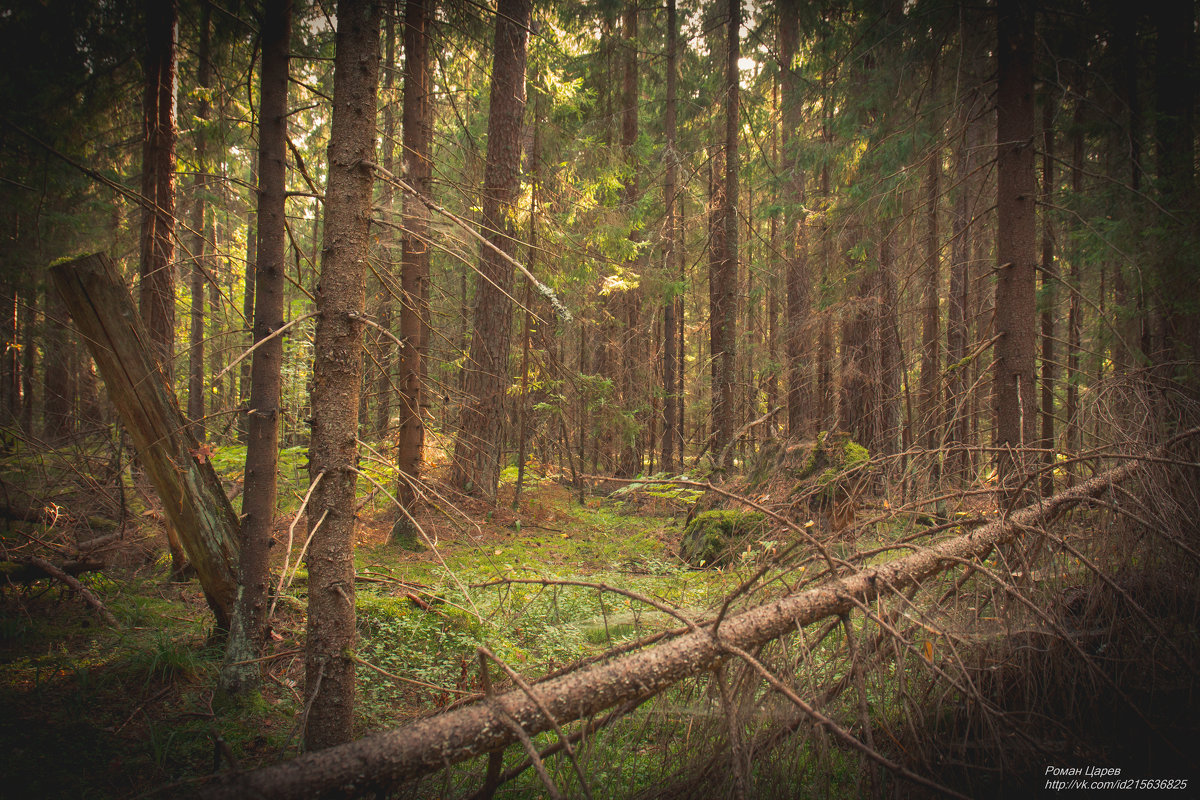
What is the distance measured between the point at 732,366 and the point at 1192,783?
29.2ft

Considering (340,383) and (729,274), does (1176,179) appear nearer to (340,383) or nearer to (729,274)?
(729,274)

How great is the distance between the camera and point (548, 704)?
1887 millimetres

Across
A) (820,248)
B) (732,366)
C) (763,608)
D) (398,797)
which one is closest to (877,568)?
(763,608)

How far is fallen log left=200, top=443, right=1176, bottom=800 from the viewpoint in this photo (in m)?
1.48

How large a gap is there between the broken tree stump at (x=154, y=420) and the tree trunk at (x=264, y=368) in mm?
466

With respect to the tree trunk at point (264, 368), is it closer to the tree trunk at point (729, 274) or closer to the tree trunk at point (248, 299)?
the tree trunk at point (248, 299)

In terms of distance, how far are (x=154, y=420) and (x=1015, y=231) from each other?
→ 702 centimetres

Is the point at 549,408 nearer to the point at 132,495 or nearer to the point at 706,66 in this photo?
the point at 132,495

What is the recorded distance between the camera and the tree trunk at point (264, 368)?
342 centimetres

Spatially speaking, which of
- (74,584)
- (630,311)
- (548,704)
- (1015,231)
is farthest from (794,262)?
(74,584)

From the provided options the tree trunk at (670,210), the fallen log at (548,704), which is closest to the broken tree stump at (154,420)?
the fallen log at (548,704)

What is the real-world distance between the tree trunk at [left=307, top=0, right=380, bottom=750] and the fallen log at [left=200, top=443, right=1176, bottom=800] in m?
0.87

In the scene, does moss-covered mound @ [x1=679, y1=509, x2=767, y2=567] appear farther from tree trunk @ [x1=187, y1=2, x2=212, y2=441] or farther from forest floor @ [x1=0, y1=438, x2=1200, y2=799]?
tree trunk @ [x1=187, y1=2, x2=212, y2=441]

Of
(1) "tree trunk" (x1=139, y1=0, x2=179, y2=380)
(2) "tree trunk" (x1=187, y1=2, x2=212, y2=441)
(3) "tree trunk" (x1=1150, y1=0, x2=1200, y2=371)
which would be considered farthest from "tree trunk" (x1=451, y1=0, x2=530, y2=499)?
(3) "tree trunk" (x1=1150, y1=0, x2=1200, y2=371)
